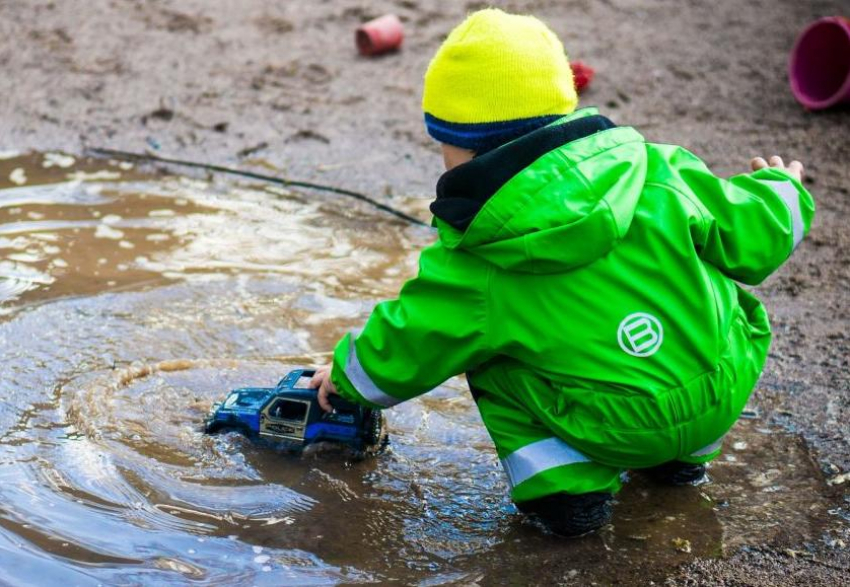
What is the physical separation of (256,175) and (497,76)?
118 inches

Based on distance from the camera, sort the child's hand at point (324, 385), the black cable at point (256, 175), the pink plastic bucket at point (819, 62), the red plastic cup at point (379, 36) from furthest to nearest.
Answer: the red plastic cup at point (379, 36) < the pink plastic bucket at point (819, 62) < the black cable at point (256, 175) < the child's hand at point (324, 385)

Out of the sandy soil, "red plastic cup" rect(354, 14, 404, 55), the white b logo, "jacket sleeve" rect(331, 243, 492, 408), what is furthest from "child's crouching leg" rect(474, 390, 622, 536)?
"red plastic cup" rect(354, 14, 404, 55)

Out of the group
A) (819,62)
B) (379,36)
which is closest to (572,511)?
(819,62)

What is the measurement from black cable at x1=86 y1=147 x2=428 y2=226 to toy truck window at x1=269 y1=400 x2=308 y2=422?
1903 mm

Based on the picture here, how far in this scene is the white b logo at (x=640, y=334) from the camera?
8.27ft

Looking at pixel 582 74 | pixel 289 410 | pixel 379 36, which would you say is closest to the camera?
pixel 289 410

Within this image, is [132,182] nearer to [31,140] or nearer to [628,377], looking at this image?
[31,140]

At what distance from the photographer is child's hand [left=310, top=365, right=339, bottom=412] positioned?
2.85m

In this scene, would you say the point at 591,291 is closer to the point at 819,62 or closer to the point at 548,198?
the point at 548,198

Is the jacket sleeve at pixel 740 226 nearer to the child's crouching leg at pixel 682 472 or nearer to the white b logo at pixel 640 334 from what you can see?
the white b logo at pixel 640 334

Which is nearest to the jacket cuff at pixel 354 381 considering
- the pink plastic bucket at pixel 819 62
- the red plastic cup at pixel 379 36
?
the pink plastic bucket at pixel 819 62

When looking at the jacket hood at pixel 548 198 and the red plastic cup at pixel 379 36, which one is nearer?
the jacket hood at pixel 548 198

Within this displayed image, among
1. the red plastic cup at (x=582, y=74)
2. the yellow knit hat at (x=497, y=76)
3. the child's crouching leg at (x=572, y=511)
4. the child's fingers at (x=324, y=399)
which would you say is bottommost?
the red plastic cup at (x=582, y=74)

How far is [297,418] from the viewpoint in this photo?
3059 mm
